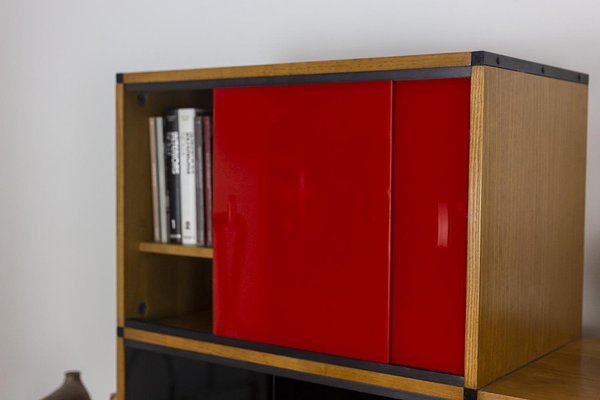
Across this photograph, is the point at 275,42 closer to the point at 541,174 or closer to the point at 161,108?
the point at 161,108

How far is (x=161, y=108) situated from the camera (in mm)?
1717

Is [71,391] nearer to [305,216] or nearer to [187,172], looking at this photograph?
[187,172]

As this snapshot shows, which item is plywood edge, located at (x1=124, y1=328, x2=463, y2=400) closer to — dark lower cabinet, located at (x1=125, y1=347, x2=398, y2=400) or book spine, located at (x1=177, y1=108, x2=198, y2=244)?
dark lower cabinet, located at (x1=125, y1=347, x2=398, y2=400)

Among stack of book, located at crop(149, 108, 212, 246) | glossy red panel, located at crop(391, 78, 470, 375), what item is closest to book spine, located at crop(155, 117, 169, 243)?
stack of book, located at crop(149, 108, 212, 246)

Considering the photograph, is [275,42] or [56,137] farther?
[56,137]

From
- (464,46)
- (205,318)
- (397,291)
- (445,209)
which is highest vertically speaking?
(464,46)

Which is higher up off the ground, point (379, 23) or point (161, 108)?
point (379, 23)

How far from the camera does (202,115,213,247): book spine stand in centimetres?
161

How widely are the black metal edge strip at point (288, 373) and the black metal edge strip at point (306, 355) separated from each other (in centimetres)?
3

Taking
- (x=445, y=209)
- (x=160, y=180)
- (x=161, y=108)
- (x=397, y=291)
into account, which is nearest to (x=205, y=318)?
(x=160, y=180)

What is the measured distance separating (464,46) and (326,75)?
45 centimetres

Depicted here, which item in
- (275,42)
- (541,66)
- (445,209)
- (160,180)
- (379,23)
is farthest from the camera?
(275,42)

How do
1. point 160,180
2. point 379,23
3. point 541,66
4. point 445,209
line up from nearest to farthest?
point 445,209, point 541,66, point 160,180, point 379,23

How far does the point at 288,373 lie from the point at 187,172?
0.45m
